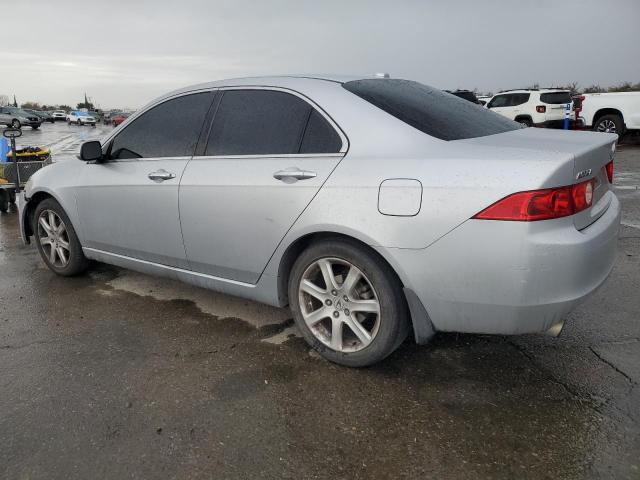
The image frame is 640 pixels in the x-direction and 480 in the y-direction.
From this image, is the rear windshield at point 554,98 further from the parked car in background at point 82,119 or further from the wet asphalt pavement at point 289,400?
the parked car in background at point 82,119

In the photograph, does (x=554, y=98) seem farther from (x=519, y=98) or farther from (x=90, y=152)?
(x=90, y=152)

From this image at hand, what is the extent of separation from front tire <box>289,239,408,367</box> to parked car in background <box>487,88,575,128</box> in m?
17.8

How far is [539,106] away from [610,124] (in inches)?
124

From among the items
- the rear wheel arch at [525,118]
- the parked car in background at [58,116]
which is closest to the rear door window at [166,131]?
the rear wheel arch at [525,118]

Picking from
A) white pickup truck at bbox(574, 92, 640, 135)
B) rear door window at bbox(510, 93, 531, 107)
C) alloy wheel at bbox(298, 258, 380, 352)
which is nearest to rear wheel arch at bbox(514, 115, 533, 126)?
rear door window at bbox(510, 93, 531, 107)

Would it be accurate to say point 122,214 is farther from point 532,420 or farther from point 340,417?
point 532,420

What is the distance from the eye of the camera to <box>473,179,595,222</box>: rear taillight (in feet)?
7.36

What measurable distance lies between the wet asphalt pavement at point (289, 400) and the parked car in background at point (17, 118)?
4372cm

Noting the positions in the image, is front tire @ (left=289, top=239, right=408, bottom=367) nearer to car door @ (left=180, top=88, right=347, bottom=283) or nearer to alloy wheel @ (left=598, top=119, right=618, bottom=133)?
car door @ (left=180, top=88, right=347, bottom=283)

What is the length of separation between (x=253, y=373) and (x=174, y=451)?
0.72m

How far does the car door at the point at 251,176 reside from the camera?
9.48ft

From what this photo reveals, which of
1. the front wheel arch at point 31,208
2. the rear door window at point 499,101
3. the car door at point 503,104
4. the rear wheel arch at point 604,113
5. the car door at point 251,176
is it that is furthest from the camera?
the rear door window at point 499,101

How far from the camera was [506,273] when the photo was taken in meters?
2.30

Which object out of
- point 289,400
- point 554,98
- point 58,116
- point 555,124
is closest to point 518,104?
point 554,98
